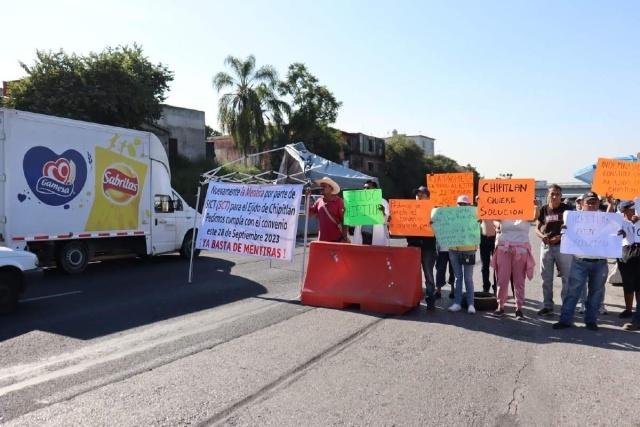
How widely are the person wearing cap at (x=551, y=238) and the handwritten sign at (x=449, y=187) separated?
1406 mm

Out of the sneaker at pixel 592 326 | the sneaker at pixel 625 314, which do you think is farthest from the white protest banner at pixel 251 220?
the sneaker at pixel 625 314

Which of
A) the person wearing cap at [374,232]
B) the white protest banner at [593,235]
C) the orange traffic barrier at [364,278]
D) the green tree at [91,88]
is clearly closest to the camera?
the white protest banner at [593,235]

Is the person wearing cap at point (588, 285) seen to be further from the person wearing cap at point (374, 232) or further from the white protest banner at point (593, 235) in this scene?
the person wearing cap at point (374, 232)

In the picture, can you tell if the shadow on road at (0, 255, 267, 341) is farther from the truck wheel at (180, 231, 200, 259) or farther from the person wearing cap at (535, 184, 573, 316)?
the person wearing cap at (535, 184, 573, 316)

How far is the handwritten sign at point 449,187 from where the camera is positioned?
9.03m

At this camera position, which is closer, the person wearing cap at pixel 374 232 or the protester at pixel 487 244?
the protester at pixel 487 244

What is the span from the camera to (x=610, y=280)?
10.7m

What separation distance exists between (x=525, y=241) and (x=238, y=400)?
501 cm

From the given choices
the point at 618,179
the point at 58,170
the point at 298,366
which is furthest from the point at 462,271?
the point at 58,170

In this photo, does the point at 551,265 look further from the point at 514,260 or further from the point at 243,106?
the point at 243,106

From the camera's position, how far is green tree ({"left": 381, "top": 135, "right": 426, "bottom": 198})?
209 feet

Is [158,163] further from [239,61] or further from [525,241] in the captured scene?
[239,61]

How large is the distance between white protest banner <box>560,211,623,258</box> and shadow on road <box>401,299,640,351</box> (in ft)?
3.34

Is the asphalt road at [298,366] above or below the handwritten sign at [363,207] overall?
below
